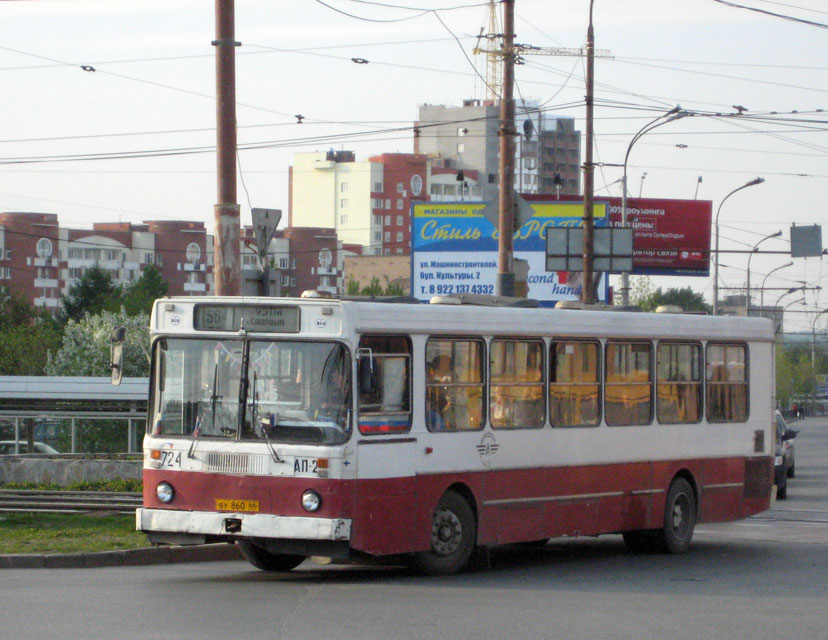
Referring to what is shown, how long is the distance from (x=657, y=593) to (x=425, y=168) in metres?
160

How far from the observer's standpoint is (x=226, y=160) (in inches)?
579

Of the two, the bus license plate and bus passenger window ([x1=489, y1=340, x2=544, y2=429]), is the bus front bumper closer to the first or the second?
the bus license plate

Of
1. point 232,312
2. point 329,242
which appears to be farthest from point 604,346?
point 329,242

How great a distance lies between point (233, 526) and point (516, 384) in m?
3.38

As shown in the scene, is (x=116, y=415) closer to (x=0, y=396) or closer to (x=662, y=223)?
(x=0, y=396)

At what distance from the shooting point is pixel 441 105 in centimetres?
17162

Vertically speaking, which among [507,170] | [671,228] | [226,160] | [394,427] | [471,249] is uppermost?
[671,228]

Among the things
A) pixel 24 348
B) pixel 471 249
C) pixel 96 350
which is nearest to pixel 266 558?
pixel 471 249

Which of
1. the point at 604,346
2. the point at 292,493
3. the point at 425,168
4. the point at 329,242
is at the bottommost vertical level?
the point at 292,493

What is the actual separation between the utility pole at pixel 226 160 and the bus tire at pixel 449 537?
10.7 feet

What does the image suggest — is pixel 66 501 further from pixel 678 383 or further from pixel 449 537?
pixel 678 383

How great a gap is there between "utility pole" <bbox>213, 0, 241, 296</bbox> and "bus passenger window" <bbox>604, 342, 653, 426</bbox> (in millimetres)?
4102

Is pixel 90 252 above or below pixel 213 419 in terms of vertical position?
above

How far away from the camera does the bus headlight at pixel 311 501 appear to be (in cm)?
1190
